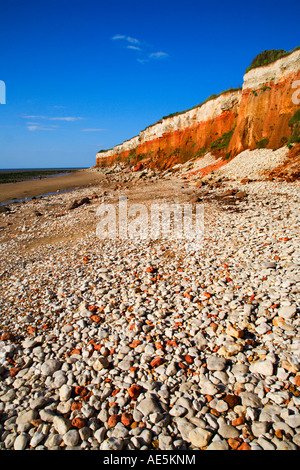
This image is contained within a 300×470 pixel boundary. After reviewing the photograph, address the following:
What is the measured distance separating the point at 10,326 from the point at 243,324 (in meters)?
4.92

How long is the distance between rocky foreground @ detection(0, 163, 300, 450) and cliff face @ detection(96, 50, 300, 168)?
20129mm

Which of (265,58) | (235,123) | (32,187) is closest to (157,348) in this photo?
(235,123)

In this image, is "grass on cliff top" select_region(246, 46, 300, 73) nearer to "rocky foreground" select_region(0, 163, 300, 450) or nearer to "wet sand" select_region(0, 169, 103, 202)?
"rocky foreground" select_region(0, 163, 300, 450)

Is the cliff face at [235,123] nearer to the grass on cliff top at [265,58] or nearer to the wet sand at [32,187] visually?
the grass on cliff top at [265,58]

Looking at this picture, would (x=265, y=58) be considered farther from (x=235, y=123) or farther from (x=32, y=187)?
(x=32, y=187)

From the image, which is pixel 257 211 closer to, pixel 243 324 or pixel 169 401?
pixel 243 324

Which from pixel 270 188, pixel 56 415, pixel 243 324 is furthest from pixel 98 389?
pixel 270 188

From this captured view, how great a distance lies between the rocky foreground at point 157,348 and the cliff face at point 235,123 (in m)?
20.1

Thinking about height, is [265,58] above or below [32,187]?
above

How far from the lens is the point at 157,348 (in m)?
4.19

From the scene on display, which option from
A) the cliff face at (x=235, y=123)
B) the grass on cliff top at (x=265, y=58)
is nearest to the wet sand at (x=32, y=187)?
the cliff face at (x=235, y=123)

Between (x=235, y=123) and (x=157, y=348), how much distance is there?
3422 centimetres

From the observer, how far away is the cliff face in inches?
888

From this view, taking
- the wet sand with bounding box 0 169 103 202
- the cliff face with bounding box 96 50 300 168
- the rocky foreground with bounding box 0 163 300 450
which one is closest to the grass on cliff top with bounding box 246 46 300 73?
the cliff face with bounding box 96 50 300 168
